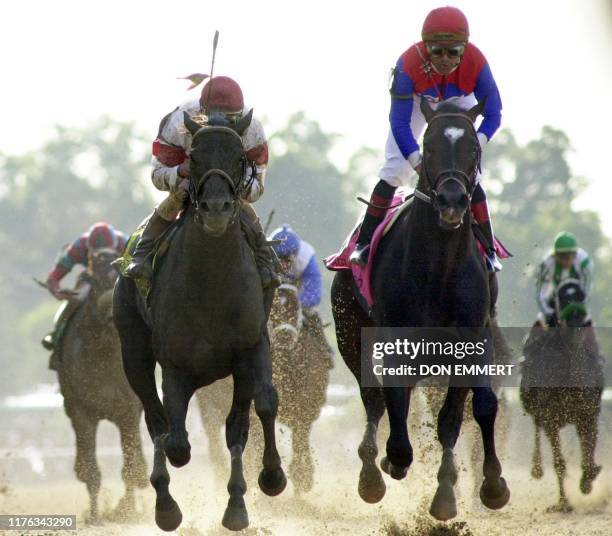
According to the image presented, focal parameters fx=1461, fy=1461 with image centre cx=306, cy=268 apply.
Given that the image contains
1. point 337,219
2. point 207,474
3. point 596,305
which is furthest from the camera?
point 337,219

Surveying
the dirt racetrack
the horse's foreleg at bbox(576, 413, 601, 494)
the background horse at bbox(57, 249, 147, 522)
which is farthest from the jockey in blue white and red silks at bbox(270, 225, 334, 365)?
the horse's foreleg at bbox(576, 413, 601, 494)

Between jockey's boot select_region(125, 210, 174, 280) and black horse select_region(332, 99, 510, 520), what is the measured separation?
1488 mm

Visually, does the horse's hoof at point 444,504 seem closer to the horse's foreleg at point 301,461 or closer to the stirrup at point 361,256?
the stirrup at point 361,256

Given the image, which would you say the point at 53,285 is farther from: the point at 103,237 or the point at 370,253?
the point at 370,253

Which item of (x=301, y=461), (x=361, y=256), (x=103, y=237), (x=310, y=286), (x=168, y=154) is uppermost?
(x=103, y=237)

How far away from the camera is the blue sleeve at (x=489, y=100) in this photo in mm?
9398

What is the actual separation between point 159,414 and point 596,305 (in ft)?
78.5

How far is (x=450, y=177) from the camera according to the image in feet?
28.5

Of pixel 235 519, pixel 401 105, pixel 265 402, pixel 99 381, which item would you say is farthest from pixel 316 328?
pixel 235 519

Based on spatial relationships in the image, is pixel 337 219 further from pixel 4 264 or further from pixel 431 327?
pixel 431 327

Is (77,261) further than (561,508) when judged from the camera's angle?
Yes

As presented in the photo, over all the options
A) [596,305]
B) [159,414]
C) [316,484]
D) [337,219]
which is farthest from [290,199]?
[159,414]

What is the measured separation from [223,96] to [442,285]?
1811 mm

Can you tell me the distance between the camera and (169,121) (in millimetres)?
9211
